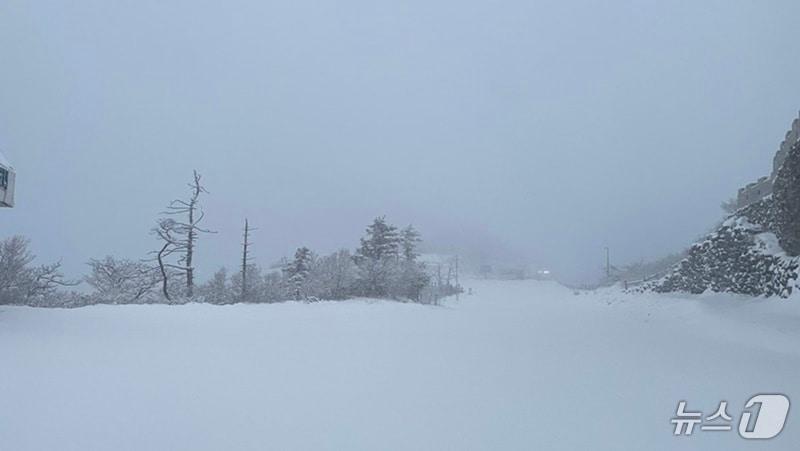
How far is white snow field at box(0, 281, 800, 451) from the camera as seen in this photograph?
2635mm

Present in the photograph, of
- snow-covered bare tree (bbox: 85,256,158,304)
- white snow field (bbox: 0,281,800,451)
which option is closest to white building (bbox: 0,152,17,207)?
white snow field (bbox: 0,281,800,451)

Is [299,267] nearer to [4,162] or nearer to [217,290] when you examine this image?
[217,290]

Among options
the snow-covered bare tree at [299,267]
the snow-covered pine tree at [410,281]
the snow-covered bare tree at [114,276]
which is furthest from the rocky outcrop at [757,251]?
the snow-covered bare tree at [114,276]

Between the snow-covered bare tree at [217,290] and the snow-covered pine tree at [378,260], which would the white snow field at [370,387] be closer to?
the snow-covered bare tree at [217,290]

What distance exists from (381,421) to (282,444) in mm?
668

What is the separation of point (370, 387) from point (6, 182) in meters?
10.3

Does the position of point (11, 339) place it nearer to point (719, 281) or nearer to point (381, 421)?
point (381, 421)

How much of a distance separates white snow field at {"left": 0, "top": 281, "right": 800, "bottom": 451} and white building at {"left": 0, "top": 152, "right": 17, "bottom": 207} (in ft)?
11.6

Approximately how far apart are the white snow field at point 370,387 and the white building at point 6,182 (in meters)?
3.55

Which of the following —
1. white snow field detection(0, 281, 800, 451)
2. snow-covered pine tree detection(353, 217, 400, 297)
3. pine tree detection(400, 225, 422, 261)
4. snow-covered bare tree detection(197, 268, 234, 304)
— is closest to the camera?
white snow field detection(0, 281, 800, 451)

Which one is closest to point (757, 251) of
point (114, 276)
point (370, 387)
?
point (370, 387)

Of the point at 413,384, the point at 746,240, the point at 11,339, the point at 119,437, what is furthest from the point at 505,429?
the point at 746,240

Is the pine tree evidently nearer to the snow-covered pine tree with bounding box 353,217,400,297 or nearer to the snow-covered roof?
the snow-covered pine tree with bounding box 353,217,400,297

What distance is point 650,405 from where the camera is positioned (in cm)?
329
